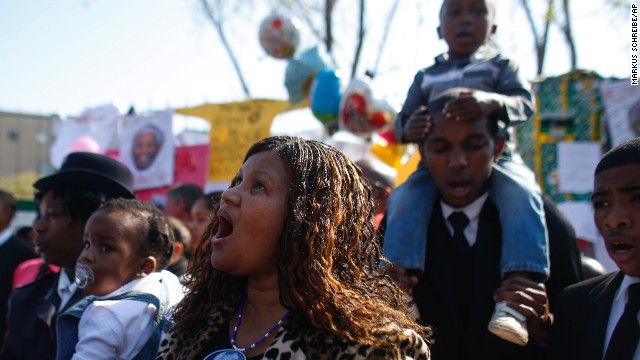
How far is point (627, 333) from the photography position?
222 centimetres

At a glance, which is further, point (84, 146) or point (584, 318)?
point (84, 146)

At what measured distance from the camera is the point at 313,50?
7035mm

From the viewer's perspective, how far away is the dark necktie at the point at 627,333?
2.19 meters

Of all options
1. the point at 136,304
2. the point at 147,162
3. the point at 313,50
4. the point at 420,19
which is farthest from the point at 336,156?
the point at 420,19

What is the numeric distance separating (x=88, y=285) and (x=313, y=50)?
4813 mm

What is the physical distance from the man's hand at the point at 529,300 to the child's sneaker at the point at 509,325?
0.04 m

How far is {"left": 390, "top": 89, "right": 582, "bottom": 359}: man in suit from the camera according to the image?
2.73 meters

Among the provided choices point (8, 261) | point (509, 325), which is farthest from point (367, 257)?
A: point (8, 261)

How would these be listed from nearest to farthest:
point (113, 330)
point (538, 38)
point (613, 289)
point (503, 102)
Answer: point (113, 330), point (613, 289), point (503, 102), point (538, 38)

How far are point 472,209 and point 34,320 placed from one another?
2152mm

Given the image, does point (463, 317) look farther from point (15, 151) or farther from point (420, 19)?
point (15, 151)

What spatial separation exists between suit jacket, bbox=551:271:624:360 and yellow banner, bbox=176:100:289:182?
214 inches

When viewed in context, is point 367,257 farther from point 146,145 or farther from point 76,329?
point 146,145

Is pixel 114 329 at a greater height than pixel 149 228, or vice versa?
pixel 149 228
